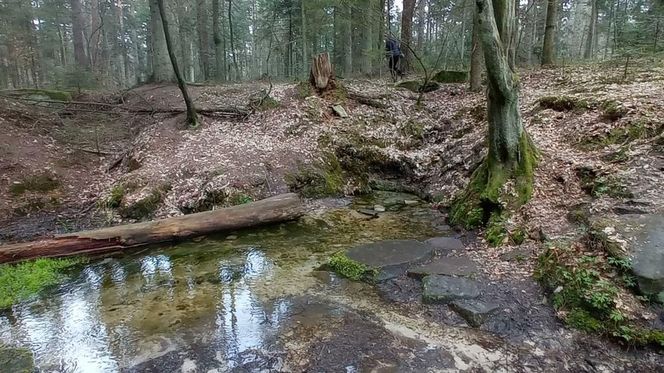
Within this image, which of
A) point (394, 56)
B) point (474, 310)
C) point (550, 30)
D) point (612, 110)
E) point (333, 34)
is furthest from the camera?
point (333, 34)

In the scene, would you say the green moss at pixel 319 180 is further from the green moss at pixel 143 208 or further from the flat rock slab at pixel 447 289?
the flat rock slab at pixel 447 289

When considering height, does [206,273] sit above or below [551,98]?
below

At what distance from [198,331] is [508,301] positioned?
11.2 ft

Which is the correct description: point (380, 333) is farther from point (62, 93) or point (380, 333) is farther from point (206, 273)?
point (62, 93)

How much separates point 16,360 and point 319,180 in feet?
20.9

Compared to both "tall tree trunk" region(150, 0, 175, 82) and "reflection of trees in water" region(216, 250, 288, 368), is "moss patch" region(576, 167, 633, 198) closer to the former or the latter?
"reflection of trees in water" region(216, 250, 288, 368)

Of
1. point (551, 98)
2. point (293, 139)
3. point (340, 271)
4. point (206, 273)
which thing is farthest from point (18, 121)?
point (551, 98)

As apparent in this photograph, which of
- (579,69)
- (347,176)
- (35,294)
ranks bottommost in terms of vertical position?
(35,294)

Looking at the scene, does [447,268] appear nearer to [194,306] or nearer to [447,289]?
[447,289]

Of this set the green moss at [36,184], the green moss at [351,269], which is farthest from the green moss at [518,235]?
the green moss at [36,184]

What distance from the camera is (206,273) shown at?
18.6 feet

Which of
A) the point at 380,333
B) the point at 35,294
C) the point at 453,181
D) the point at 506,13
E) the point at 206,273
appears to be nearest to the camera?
the point at 380,333

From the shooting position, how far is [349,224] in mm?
7445

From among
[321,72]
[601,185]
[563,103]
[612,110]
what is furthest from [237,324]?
[321,72]
